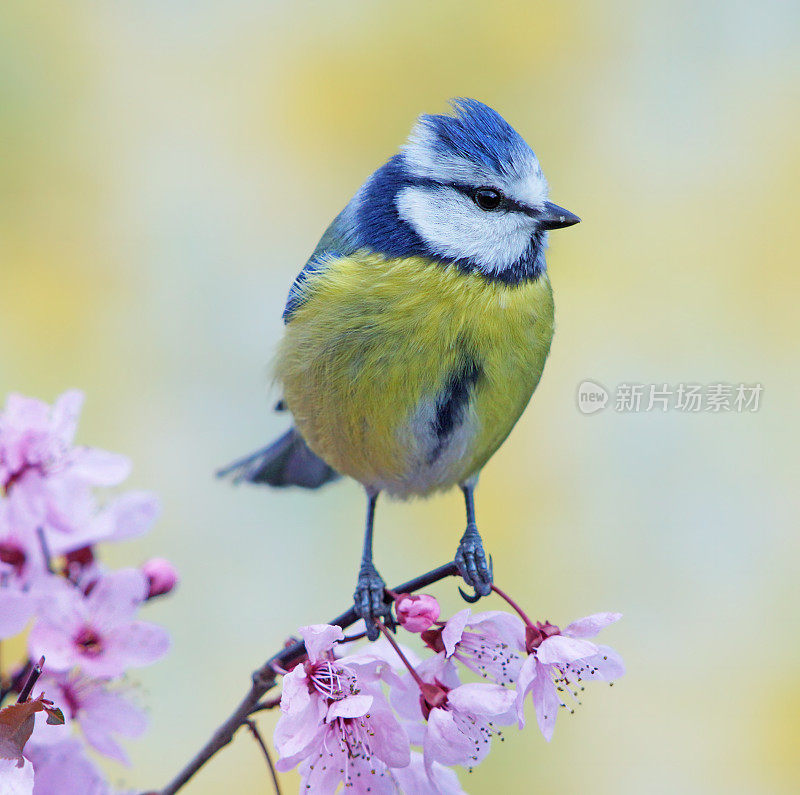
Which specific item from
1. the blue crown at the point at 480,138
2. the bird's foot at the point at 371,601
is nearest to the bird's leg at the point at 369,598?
the bird's foot at the point at 371,601

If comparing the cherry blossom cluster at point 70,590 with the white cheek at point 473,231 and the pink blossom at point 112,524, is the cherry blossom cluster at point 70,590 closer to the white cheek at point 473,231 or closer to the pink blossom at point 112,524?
the pink blossom at point 112,524

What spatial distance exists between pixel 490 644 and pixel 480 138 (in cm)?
74

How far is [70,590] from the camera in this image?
1.15 metres

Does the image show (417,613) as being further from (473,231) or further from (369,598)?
(473,231)

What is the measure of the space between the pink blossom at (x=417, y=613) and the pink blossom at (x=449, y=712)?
0.04 m

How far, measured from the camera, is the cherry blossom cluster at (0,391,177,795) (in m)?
1.11

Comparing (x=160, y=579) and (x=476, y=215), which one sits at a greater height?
(x=476, y=215)

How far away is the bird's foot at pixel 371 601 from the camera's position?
1108mm

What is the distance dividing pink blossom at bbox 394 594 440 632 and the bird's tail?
883mm

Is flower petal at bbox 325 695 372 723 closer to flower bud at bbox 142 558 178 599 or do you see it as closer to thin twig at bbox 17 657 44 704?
thin twig at bbox 17 657 44 704

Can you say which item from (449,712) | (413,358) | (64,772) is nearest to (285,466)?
(413,358)

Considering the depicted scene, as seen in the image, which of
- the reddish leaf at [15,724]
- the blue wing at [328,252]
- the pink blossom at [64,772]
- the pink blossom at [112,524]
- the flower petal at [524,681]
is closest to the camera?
the reddish leaf at [15,724]

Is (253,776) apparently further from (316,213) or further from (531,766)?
(316,213)

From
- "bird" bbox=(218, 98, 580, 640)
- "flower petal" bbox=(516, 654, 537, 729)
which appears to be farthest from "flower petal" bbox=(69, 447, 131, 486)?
"flower petal" bbox=(516, 654, 537, 729)
